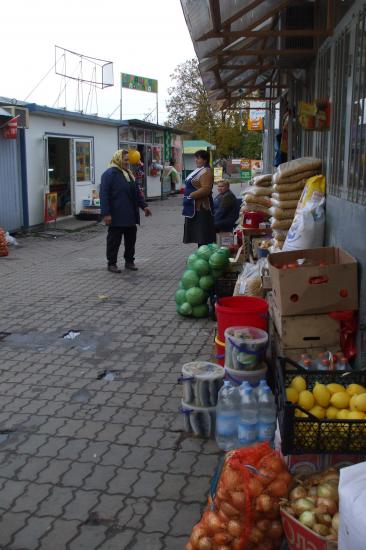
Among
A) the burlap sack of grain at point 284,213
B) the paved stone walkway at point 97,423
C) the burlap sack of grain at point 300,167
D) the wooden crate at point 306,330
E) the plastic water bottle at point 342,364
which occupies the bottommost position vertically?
the paved stone walkway at point 97,423

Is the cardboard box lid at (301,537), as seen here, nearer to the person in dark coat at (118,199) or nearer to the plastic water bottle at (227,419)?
the plastic water bottle at (227,419)

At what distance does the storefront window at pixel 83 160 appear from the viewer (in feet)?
60.0

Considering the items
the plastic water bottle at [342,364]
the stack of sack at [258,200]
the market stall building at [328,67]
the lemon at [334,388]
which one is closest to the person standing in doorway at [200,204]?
the stack of sack at [258,200]

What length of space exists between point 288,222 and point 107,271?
4.81 m

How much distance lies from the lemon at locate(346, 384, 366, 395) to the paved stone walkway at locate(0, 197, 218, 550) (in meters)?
1.04

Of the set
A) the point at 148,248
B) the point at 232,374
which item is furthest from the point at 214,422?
the point at 148,248

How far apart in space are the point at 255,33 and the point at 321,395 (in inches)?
125

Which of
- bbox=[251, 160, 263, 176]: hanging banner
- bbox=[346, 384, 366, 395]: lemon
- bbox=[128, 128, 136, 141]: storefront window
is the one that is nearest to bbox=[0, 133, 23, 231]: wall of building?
bbox=[128, 128, 136, 141]: storefront window

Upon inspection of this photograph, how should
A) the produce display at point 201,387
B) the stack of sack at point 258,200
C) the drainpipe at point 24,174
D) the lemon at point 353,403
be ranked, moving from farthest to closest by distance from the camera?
the drainpipe at point 24,174
the stack of sack at point 258,200
the produce display at point 201,387
the lemon at point 353,403

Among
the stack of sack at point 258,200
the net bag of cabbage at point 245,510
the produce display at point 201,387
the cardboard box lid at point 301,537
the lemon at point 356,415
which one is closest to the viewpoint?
the cardboard box lid at point 301,537

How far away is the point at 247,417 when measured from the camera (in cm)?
358

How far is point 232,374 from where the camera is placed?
4.02m

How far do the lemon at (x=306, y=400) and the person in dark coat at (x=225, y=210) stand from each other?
617 centimetres

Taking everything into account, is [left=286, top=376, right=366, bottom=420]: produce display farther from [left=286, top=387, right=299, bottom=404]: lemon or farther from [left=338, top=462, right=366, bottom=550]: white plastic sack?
[left=338, top=462, right=366, bottom=550]: white plastic sack
